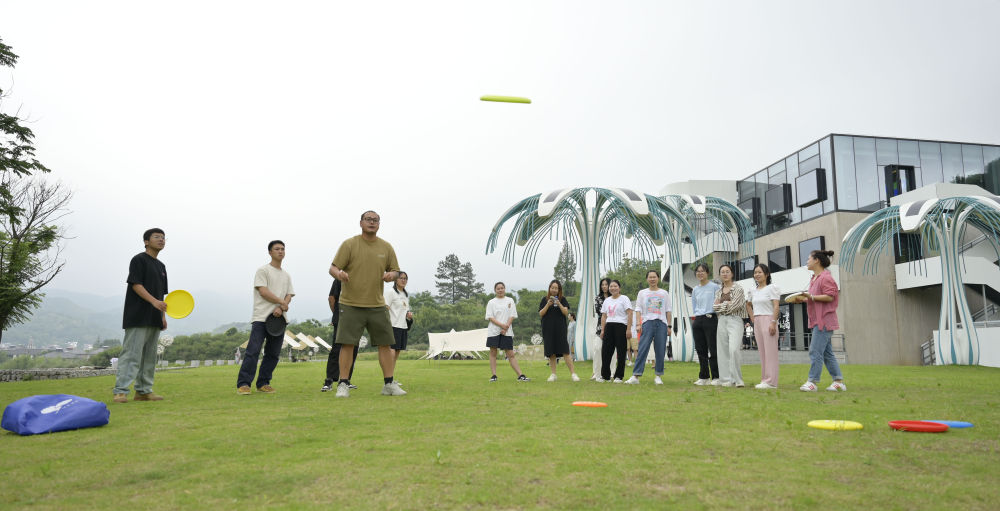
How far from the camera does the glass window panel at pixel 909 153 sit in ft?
105

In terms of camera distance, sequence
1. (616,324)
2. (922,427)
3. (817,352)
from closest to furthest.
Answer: (922,427)
(817,352)
(616,324)

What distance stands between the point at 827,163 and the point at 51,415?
33.7 meters

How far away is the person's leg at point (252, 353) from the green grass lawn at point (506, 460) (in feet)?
5.54

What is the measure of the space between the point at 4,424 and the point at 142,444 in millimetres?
1482

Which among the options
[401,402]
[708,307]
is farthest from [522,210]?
[401,402]

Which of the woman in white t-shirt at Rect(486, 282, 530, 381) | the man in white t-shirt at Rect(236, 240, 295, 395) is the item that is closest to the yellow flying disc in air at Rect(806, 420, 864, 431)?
the woman in white t-shirt at Rect(486, 282, 530, 381)

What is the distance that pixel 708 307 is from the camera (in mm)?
9508

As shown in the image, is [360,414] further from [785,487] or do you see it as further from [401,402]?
[785,487]

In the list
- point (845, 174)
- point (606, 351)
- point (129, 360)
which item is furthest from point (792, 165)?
point (129, 360)

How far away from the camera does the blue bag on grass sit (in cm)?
491

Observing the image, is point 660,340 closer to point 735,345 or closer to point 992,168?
point 735,345

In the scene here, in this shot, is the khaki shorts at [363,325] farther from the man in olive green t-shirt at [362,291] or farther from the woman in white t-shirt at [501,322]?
the woman in white t-shirt at [501,322]

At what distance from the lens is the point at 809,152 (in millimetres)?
33000

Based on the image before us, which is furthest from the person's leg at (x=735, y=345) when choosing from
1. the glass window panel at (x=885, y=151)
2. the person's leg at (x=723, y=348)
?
the glass window panel at (x=885, y=151)
